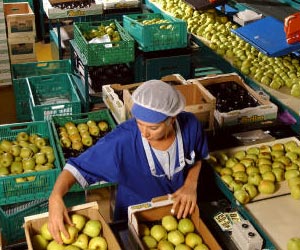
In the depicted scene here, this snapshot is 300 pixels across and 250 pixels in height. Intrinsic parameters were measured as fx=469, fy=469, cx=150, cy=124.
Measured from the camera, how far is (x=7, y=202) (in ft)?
12.2

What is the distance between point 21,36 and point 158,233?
4983 millimetres

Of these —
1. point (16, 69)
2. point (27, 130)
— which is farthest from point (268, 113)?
point (16, 69)

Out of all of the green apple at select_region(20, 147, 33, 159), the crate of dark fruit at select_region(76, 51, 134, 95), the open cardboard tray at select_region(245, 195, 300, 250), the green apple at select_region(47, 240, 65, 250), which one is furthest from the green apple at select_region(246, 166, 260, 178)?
the crate of dark fruit at select_region(76, 51, 134, 95)

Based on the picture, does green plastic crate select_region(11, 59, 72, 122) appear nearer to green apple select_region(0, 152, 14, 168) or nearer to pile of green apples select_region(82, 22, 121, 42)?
pile of green apples select_region(82, 22, 121, 42)

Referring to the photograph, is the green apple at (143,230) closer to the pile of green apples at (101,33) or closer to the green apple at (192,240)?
the green apple at (192,240)

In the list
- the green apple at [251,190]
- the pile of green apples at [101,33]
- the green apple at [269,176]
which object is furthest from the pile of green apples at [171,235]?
the pile of green apples at [101,33]

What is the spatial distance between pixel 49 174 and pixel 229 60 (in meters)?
2.85

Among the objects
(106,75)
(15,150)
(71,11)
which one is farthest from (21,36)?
(15,150)

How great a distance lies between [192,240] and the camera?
2488mm

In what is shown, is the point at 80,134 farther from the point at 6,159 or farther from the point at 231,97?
the point at 231,97

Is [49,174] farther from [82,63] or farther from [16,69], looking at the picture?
[16,69]

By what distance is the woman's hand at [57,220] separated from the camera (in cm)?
228

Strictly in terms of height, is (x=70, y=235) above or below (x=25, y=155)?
above

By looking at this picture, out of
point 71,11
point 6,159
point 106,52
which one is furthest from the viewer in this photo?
point 71,11
